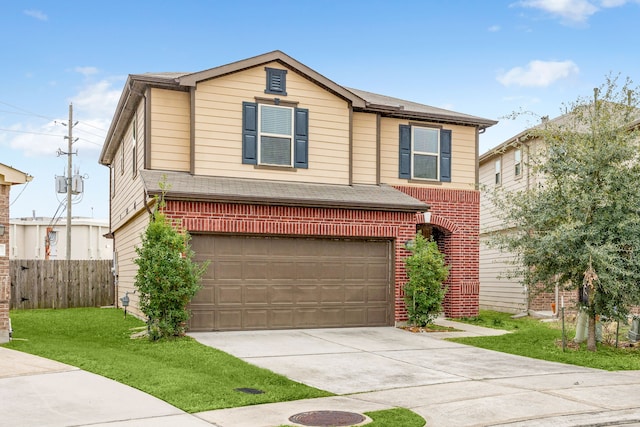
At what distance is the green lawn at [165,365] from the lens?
8500mm

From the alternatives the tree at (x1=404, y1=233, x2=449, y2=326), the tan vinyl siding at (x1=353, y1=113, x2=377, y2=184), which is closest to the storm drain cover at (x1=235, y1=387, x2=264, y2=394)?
the tree at (x1=404, y1=233, x2=449, y2=326)

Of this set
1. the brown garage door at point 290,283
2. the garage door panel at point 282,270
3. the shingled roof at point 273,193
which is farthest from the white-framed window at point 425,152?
the garage door panel at point 282,270

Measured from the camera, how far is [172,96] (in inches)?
644

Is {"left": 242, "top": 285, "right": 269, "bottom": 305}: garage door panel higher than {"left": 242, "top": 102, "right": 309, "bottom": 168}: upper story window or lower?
lower

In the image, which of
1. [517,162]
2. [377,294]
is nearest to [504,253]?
[517,162]

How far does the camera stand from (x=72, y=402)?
8094 mm

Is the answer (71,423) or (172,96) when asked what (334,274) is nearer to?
(172,96)

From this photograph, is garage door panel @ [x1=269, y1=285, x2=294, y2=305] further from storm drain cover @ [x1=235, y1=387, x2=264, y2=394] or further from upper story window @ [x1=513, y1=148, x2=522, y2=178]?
upper story window @ [x1=513, y1=148, x2=522, y2=178]

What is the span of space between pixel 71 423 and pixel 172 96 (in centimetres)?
1057

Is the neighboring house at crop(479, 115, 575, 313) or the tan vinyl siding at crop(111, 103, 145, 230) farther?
the neighboring house at crop(479, 115, 575, 313)

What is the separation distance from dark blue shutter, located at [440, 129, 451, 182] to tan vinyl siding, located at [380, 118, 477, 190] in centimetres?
15

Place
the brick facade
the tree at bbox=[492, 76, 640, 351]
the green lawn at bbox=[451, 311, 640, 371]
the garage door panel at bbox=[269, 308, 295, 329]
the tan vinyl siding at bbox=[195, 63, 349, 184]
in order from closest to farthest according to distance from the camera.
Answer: the green lawn at bbox=[451, 311, 640, 371] → the tree at bbox=[492, 76, 640, 351] → the brick facade → the garage door panel at bbox=[269, 308, 295, 329] → the tan vinyl siding at bbox=[195, 63, 349, 184]

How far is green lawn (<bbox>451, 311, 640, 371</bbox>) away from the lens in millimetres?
11906

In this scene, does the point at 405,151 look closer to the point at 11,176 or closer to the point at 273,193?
the point at 273,193
